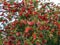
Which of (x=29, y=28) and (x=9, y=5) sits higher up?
(x=9, y=5)

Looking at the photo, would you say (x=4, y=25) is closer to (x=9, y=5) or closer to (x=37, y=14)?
(x=9, y=5)

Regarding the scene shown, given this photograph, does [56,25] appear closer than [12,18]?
Yes

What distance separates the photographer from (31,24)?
3.53m

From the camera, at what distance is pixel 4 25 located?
401cm

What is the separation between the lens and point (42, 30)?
3545 millimetres

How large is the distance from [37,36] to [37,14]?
14.9 inches

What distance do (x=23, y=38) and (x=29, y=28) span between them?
190mm

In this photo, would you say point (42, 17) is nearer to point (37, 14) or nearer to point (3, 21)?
point (37, 14)

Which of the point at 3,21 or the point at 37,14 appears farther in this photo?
the point at 3,21

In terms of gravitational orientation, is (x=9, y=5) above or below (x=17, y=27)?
above

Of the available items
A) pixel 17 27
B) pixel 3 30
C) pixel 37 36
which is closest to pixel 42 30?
pixel 37 36

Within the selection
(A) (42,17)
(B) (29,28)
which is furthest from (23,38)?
(A) (42,17)

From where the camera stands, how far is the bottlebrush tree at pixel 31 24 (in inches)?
140

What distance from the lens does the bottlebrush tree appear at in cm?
355
